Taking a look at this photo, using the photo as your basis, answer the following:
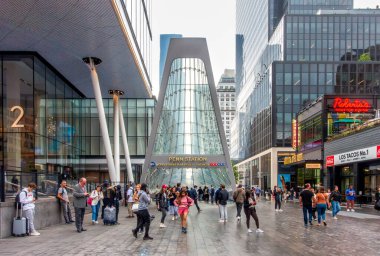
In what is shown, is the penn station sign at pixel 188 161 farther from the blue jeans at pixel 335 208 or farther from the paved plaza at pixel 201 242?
the paved plaza at pixel 201 242

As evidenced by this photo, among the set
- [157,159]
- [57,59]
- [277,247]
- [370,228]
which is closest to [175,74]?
[157,159]

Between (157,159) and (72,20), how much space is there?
22.6m

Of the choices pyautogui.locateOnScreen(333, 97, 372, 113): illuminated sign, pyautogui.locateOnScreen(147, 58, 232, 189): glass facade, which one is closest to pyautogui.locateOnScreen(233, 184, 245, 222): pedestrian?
pyautogui.locateOnScreen(147, 58, 232, 189): glass facade

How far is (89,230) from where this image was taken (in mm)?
15820

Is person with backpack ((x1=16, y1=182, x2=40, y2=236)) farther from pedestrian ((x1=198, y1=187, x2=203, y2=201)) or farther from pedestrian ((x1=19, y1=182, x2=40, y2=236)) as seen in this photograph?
pedestrian ((x1=198, y1=187, x2=203, y2=201))

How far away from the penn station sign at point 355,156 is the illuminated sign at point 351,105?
501 centimetres

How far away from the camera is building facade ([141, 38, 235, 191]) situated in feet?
145

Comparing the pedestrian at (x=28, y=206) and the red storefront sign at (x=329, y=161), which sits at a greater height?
the red storefront sign at (x=329, y=161)

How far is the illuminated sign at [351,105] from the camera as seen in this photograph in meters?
43.2

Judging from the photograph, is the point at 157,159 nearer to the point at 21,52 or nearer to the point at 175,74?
the point at 175,74

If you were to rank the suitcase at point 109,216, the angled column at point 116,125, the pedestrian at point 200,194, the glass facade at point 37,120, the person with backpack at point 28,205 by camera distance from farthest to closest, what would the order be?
the pedestrian at point 200,194, the angled column at point 116,125, the glass facade at point 37,120, the suitcase at point 109,216, the person with backpack at point 28,205

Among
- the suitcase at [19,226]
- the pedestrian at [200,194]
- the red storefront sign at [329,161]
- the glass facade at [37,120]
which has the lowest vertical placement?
the pedestrian at [200,194]

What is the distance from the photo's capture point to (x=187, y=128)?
176 ft

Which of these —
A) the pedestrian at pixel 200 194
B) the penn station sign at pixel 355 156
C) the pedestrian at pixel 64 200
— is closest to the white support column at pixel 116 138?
the pedestrian at pixel 200 194
